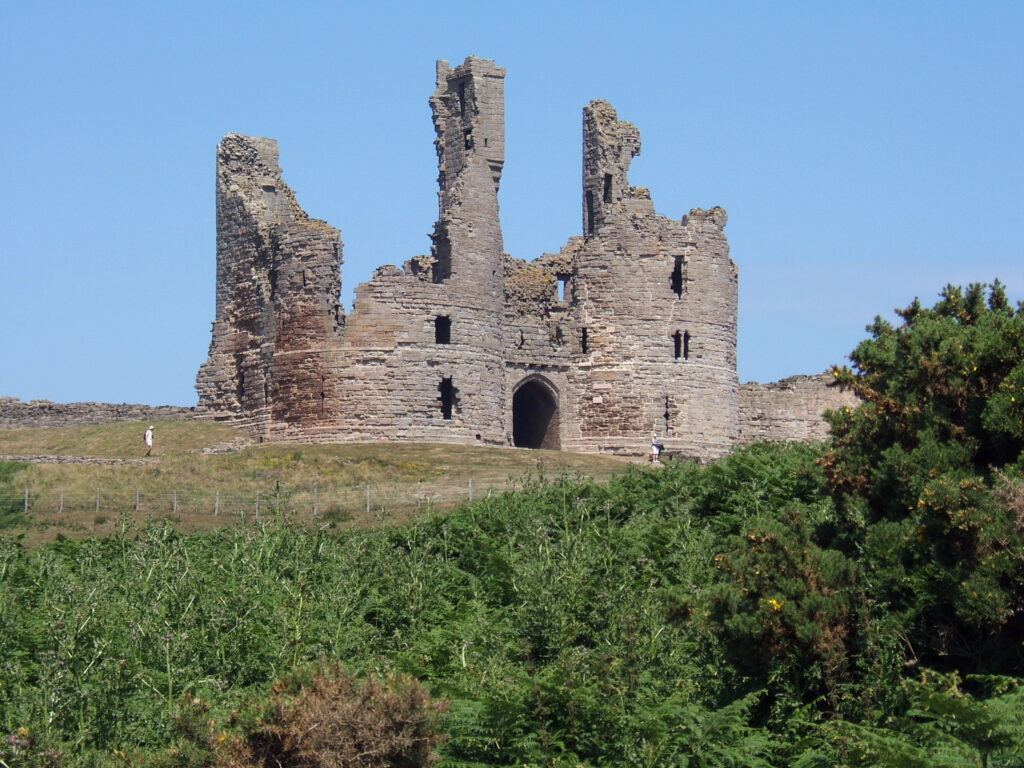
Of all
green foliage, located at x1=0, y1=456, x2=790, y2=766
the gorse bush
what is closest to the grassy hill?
green foliage, located at x1=0, y1=456, x2=790, y2=766

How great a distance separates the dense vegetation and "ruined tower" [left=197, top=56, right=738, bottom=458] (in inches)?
823

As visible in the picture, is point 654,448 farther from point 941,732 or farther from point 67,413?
point 941,732

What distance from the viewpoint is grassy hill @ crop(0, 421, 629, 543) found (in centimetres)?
3522

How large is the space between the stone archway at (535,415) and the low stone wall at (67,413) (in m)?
9.05

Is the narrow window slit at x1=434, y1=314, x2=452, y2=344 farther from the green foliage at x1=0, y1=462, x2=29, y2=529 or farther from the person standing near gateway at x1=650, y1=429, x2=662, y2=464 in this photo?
the green foliage at x1=0, y1=462, x2=29, y2=529

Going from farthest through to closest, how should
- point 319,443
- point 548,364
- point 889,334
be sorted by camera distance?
point 548,364, point 319,443, point 889,334

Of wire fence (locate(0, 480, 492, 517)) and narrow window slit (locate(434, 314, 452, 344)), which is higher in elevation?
narrow window slit (locate(434, 314, 452, 344))

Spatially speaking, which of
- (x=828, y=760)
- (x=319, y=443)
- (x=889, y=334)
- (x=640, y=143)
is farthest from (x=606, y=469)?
(x=828, y=760)

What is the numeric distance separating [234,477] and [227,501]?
3187 millimetres

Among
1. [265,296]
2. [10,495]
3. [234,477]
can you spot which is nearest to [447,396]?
[265,296]

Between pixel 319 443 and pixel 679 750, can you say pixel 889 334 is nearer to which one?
pixel 679 750

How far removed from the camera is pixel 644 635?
66.9ft

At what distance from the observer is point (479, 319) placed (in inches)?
1854

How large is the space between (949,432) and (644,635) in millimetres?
3892
